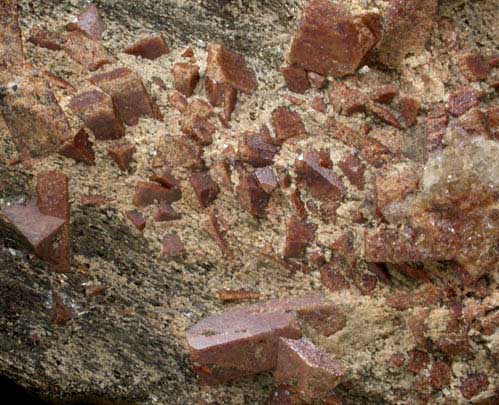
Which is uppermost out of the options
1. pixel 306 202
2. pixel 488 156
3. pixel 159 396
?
pixel 488 156

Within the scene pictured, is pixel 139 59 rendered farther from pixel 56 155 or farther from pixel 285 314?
pixel 285 314

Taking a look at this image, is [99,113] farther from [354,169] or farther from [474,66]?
[474,66]

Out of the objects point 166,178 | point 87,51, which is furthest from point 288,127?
point 87,51

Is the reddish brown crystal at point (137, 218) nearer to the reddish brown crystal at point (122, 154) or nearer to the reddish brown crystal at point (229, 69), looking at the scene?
the reddish brown crystal at point (122, 154)

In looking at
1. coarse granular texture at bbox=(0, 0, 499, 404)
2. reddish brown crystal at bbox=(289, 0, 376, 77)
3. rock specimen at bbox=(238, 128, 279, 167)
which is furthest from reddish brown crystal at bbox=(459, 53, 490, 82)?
rock specimen at bbox=(238, 128, 279, 167)

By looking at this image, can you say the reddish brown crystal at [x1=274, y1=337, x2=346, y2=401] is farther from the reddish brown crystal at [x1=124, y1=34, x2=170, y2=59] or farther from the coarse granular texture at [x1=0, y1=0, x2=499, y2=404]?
the reddish brown crystal at [x1=124, y1=34, x2=170, y2=59]

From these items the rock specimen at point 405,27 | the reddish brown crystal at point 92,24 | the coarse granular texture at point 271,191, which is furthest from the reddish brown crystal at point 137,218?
the rock specimen at point 405,27

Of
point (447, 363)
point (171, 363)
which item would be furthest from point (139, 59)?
point (447, 363)
